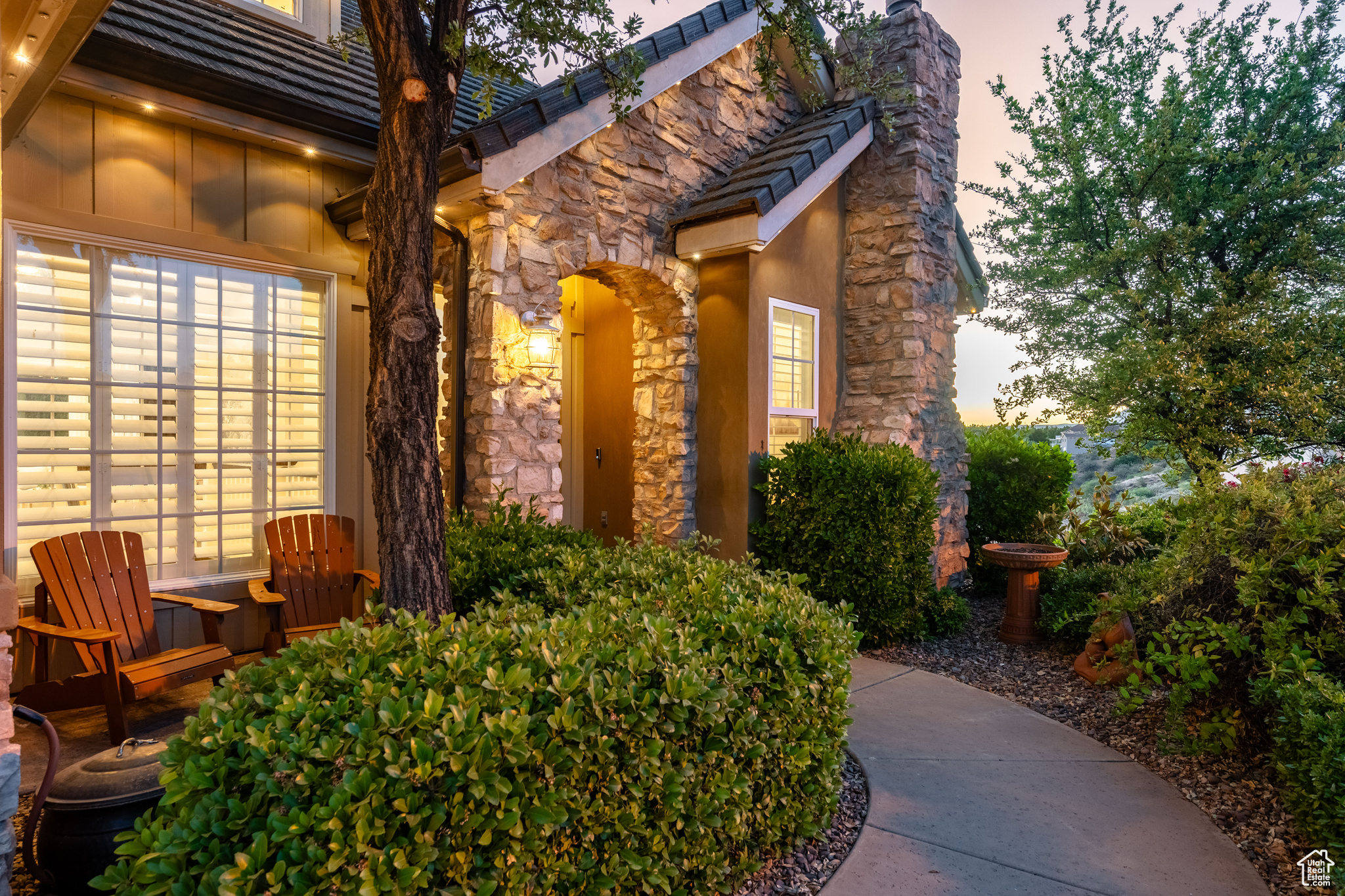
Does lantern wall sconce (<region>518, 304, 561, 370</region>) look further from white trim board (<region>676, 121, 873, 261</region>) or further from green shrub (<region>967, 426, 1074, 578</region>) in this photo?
green shrub (<region>967, 426, 1074, 578</region>)

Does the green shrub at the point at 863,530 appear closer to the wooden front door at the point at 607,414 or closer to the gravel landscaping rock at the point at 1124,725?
the gravel landscaping rock at the point at 1124,725

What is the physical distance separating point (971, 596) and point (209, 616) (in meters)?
6.58

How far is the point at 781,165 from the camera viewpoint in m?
5.68

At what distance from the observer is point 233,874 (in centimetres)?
143

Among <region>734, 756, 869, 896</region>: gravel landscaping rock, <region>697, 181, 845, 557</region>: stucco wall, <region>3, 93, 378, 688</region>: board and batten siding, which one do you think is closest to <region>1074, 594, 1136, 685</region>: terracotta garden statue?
<region>734, 756, 869, 896</region>: gravel landscaping rock

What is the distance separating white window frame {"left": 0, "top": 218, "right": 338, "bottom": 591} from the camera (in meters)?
3.98

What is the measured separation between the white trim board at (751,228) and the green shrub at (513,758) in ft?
11.6

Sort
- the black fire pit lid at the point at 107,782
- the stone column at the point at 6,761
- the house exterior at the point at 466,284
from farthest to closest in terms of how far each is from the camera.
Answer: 1. the house exterior at the point at 466,284
2. the black fire pit lid at the point at 107,782
3. the stone column at the point at 6,761

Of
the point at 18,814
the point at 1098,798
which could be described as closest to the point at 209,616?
the point at 18,814

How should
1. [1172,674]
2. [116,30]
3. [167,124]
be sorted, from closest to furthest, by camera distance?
1. [1172,674]
2. [116,30]
3. [167,124]

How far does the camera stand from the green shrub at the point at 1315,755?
94.0 inches

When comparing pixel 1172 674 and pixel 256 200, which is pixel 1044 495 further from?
Result: pixel 256 200

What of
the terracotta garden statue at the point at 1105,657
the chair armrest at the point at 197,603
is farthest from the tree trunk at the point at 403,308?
the terracotta garden statue at the point at 1105,657

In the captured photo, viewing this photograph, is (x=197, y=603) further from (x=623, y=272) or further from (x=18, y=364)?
(x=623, y=272)
